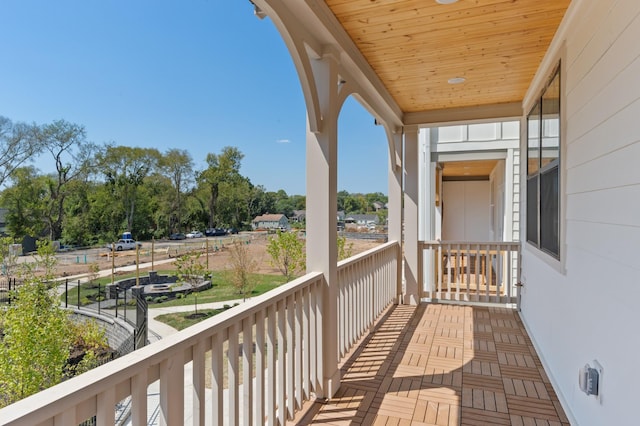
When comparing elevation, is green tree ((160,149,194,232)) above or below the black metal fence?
above

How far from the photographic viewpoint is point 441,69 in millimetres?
3238

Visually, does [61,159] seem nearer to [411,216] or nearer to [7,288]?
[7,288]

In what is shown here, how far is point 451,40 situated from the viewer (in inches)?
106

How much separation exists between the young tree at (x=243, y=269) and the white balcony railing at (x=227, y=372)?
1411 mm

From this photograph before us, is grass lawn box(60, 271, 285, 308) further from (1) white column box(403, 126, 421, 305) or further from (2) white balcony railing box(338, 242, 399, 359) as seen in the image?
(1) white column box(403, 126, 421, 305)

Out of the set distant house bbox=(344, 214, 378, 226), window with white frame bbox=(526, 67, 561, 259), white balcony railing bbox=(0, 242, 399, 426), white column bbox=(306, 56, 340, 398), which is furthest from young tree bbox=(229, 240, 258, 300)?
window with white frame bbox=(526, 67, 561, 259)

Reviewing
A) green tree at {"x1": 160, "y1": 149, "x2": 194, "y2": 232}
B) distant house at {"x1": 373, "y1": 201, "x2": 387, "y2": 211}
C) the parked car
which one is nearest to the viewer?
green tree at {"x1": 160, "y1": 149, "x2": 194, "y2": 232}

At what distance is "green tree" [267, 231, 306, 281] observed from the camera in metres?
4.15

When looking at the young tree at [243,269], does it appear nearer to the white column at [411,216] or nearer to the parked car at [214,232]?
the parked car at [214,232]

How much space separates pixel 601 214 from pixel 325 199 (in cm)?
149

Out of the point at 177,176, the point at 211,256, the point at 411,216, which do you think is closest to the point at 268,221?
the point at 211,256

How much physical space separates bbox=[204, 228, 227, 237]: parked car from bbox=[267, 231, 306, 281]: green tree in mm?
939

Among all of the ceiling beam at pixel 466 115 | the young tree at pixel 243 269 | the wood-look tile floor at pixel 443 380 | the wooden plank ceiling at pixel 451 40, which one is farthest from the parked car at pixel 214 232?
the ceiling beam at pixel 466 115

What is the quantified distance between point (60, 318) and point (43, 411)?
136 inches
